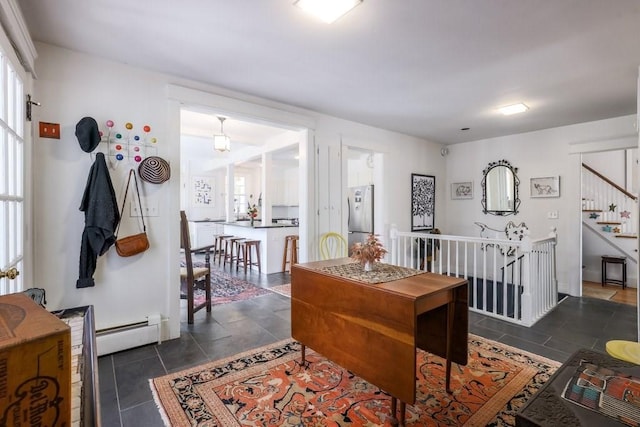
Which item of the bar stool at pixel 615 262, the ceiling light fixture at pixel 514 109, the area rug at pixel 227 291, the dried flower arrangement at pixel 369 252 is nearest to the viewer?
the dried flower arrangement at pixel 369 252

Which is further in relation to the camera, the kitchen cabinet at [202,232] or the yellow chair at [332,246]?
the kitchen cabinet at [202,232]

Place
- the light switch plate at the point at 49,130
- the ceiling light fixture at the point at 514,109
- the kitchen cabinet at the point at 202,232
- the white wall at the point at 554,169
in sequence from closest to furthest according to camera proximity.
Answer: the light switch plate at the point at 49,130 < the ceiling light fixture at the point at 514,109 < the white wall at the point at 554,169 < the kitchen cabinet at the point at 202,232

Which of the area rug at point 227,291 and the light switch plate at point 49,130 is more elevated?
the light switch plate at point 49,130

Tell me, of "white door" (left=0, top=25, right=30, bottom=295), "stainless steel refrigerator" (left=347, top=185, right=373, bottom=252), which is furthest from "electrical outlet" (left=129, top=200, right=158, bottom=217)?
"stainless steel refrigerator" (left=347, top=185, right=373, bottom=252)

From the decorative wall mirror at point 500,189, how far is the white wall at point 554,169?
8 cm

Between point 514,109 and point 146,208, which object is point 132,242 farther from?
point 514,109

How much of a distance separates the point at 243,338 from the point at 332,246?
1.74m

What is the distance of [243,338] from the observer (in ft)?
9.16

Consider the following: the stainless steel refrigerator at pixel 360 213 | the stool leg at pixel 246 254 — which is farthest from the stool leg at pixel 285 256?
the stainless steel refrigerator at pixel 360 213

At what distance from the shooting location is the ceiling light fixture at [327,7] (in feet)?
5.83

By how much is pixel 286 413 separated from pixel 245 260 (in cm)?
Answer: 377

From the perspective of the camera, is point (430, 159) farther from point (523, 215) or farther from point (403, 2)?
point (403, 2)

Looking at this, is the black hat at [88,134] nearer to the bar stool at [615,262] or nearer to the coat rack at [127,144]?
the coat rack at [127,144]

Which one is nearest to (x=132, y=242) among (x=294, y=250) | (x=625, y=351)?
(x=294, y=250)
